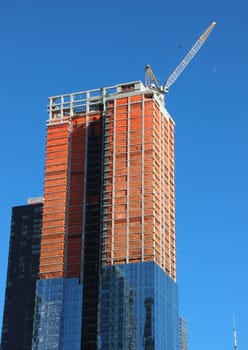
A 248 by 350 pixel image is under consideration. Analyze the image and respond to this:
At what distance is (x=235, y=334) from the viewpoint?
18400 centimetres

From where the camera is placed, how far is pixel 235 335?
182875 mm

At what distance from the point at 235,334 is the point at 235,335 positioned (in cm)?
114
